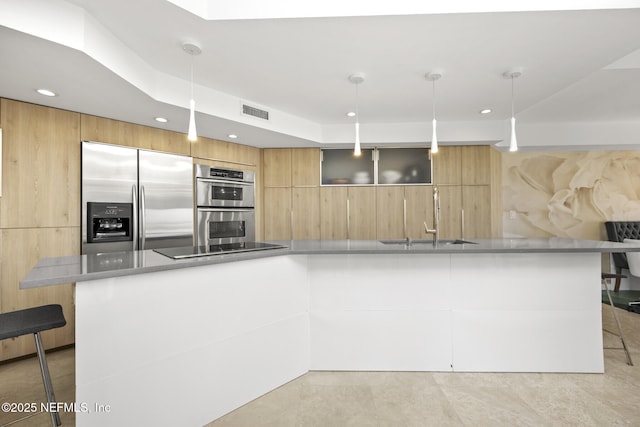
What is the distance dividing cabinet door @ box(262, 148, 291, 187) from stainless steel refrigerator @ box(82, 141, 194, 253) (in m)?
1.17

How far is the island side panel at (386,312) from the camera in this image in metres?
2.25

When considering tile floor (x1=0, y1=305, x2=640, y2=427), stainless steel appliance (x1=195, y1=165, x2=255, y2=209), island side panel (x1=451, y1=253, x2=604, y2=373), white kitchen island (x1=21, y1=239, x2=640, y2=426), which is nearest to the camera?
tile floor (x1=0, y1=305, x2=640, y2=427)

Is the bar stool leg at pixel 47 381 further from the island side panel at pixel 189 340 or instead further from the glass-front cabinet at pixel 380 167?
the glass-front cabinet at pixel 380 167

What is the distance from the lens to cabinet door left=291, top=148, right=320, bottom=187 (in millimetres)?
4395

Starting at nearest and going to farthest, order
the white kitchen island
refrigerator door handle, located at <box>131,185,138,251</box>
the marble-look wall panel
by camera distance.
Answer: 1. the white kitchen island
2. refrigerator door handle, located at <box>131,185,138,251</box>
3. the marble-look wall panel

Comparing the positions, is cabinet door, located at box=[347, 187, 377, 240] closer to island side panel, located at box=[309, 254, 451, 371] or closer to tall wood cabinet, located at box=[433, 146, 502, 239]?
tall wood cabinet, located at box=[433, 146, 502, 239]

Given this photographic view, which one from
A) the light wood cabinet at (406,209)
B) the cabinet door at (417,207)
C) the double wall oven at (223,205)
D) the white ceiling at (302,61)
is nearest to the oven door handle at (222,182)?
the double wall oven at (223,205)

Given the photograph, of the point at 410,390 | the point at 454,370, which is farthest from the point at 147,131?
the point at 454,370

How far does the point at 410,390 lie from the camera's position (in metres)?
2.01

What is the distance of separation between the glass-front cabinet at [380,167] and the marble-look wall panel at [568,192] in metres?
1.42

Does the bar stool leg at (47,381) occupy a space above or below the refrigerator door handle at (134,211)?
below

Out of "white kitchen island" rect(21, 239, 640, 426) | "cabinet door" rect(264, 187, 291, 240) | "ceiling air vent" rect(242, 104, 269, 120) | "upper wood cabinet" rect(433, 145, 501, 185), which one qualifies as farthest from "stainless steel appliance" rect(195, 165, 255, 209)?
"upper wood cabinet" rect(433, 145, 501, 185)

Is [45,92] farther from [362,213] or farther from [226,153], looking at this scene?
[362,213]

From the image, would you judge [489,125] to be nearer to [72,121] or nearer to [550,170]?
[550,170]
